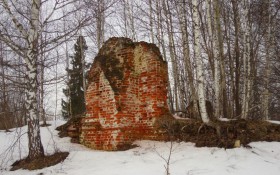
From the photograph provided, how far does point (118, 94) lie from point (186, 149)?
2.49 meters

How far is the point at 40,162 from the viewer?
7.23 m

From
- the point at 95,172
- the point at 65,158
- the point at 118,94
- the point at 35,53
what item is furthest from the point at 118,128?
the point at 35,53

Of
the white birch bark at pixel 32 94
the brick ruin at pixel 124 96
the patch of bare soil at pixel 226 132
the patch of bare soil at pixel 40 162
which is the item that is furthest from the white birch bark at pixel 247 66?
the white birch bark at pixel 32 94

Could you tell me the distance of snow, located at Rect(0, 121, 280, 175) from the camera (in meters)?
5.84

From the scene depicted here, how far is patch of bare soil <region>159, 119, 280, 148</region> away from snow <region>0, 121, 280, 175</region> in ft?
0.81

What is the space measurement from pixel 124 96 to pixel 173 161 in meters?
2.76

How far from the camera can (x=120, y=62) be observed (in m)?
9.03

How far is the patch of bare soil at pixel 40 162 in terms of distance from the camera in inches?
278

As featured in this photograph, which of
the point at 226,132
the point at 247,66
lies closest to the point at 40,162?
the point at 226,132

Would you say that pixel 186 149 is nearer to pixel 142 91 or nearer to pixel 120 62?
pixel 142 91

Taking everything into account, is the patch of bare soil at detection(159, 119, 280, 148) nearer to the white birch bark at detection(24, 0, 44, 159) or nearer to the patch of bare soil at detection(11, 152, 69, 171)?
the patch of bare soil at detection(11, 152, 69, 171)

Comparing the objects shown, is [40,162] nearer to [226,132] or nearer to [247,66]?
[226,132]

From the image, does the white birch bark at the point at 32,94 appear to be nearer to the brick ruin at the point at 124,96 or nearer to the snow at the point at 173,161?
the snow at the point at 173,161

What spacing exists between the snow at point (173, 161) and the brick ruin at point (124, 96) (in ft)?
2.21
